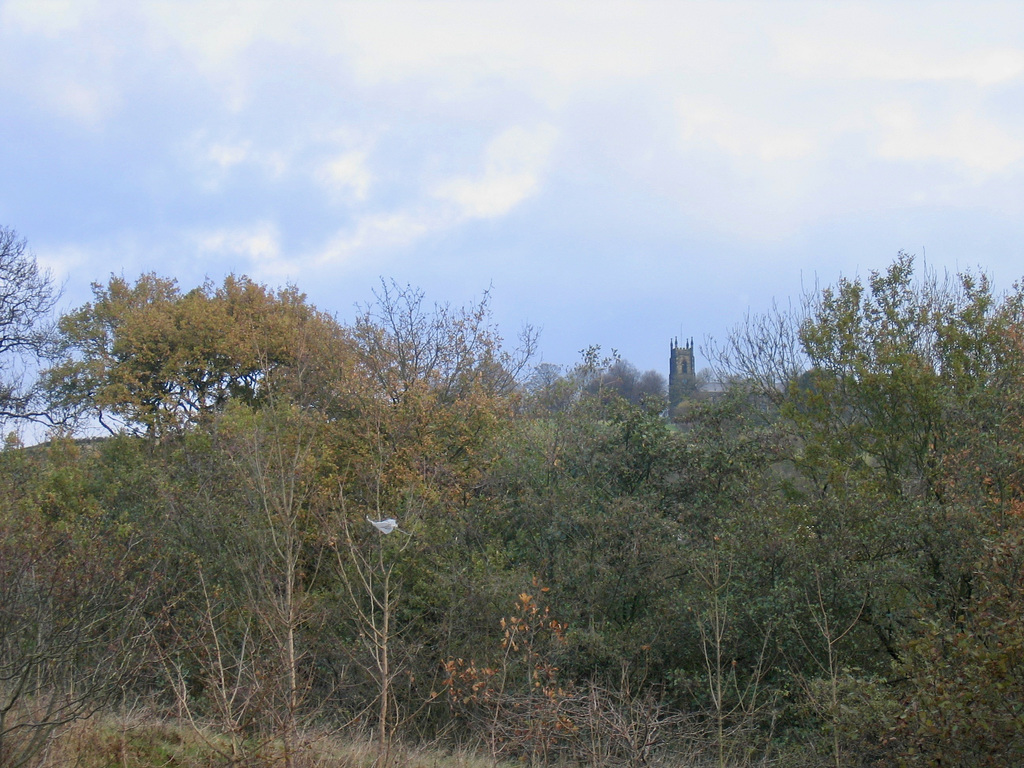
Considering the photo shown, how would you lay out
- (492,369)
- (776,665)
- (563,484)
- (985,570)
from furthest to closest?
(492,369)
(563,484)
(776,665)
(985,570)

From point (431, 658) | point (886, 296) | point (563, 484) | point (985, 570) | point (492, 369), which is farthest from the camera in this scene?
point (492, 369)

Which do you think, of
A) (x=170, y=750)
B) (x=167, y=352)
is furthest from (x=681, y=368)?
(x=170, y=750)

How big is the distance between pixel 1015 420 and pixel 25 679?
1185 centimetres

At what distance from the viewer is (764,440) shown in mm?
13664

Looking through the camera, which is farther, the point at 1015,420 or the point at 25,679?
the point at 1015,420

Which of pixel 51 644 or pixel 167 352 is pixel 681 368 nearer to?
pixel 167 352

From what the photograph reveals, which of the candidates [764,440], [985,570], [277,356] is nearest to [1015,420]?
[764,440]

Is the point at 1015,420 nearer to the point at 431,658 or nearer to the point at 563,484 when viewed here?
the point at 563,484

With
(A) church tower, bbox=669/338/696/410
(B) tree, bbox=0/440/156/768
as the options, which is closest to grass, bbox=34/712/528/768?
(B) tree, bbox=0/440/156/768

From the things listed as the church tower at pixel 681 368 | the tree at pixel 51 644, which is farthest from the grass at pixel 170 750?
the church tower at pixel 681 368

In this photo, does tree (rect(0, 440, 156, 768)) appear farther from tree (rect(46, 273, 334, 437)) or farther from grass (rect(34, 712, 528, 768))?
tree (rect(46, 273, 334, 437))

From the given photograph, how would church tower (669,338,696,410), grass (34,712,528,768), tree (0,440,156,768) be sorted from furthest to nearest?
church tower (669,338,696,410)
grass (34,712,528,768)
tree (0,440,156,768)

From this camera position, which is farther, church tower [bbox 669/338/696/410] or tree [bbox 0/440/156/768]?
church tower [bbox 669/338/696/410]

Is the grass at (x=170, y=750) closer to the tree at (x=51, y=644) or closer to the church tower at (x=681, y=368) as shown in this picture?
the tree at (x=51, y=644)
